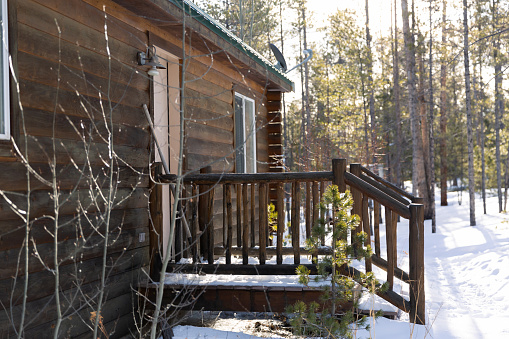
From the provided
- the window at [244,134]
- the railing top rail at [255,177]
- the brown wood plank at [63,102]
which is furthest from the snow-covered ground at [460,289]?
the window at [244,134]

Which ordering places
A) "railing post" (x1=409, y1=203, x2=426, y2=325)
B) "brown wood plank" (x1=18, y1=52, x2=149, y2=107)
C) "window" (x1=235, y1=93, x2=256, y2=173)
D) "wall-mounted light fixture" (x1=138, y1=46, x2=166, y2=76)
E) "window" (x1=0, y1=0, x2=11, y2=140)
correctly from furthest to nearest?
"window" (x1=235, y1=93, x2=256, y2=173), "wall-mounted light fixture" (x1=138, y1=46, x2=166, y2=76), "railing post" (x1=409, y1=203, x2=426, y2=325), "brown wood plank" (x1=18, y1=52, x2=149, y2=107), "window" (x1=0, y1=0, x2=11, y2=140)

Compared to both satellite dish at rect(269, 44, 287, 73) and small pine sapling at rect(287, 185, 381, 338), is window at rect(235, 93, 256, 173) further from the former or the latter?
small pine sapling at rect(287, 185, 381, 338)

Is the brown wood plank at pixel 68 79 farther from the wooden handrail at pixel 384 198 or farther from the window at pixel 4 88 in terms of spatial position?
the wooden handrail at pixel 384 198

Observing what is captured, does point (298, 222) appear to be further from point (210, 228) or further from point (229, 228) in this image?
point (210, 228)

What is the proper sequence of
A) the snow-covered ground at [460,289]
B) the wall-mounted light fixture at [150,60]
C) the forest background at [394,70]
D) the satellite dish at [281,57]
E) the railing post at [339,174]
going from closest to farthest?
the snow-covered ground at [460,289], the railing post at [339,174], the wall-mounted light fixture at [150,60], the satellite dish at [281,57], the forest background at [394,70]

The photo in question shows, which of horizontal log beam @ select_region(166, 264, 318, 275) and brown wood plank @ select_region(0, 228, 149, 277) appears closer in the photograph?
brown wood plank @ select_region(0, 228, 149, 277)

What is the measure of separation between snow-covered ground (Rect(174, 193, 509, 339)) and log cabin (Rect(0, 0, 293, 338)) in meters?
1.02

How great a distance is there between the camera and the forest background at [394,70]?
52.2ft

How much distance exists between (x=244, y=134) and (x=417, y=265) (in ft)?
13.3

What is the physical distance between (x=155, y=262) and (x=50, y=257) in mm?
1461

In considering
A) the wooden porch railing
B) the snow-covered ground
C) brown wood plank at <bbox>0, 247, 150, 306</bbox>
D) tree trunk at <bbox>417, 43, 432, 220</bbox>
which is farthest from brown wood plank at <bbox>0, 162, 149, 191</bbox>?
tree trunk at <bbox>417, 43, 432, 220</bbox>

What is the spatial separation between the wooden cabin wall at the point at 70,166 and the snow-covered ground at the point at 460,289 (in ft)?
3.49

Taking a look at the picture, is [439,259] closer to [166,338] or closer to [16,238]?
[166,338]

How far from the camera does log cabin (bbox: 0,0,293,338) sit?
3.17 meters
